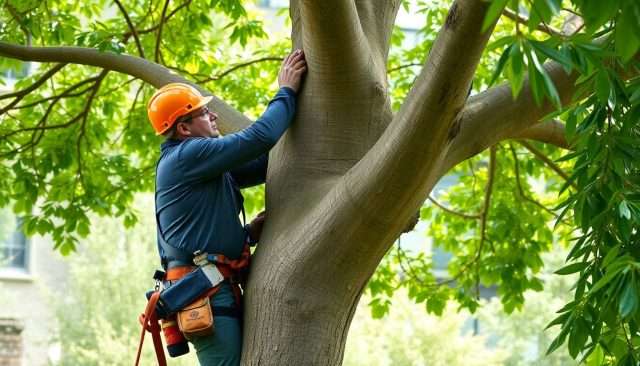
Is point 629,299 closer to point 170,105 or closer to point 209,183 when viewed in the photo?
point 209,183

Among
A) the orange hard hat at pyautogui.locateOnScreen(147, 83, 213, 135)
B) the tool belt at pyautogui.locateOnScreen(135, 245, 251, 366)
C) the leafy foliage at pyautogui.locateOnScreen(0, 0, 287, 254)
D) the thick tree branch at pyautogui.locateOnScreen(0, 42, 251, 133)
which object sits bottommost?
the tool belt at pyautogui.locateOnScreen(135, 245, 251, 366)

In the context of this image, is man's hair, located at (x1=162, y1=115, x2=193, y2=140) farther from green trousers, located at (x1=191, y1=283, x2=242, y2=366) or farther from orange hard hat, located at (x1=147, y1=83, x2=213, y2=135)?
green trousers, located at (x1=191, y1=283, x2=242, y2=366)

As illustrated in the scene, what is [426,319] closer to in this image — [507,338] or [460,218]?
[507,338]

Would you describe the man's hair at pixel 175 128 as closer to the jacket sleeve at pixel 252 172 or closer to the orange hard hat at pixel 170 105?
the orange hard hat at pixel 170 105

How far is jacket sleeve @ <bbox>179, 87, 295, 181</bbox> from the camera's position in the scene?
4.92 meters

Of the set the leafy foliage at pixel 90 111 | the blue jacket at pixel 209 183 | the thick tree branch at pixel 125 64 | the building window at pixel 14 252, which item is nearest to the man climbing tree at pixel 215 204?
the blue jacket at pixel 209 183

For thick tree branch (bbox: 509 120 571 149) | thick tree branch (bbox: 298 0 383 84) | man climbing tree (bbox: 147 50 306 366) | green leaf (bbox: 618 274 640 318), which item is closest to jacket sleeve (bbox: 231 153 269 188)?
man climbing tree (bbox: 147 50 306 366)

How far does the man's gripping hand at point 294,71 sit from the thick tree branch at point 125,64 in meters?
0.58

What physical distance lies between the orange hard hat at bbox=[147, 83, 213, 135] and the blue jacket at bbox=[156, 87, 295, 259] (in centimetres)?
18

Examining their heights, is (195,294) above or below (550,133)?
below

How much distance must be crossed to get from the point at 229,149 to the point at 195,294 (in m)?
0.63

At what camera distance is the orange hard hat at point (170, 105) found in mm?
5238

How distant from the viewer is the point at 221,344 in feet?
16.1

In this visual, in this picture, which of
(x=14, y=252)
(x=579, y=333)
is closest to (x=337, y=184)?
(x=579, y=333)
